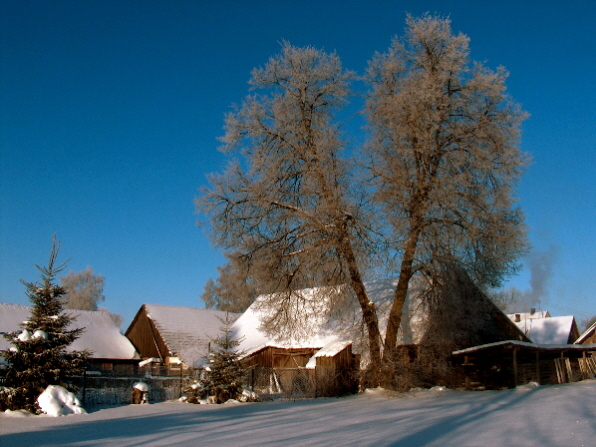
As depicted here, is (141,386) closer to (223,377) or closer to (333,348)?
(223,377)

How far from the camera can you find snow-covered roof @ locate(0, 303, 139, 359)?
110ft

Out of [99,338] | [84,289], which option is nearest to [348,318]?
[99,338]

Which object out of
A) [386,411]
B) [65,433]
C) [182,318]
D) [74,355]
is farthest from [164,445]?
[182,318]

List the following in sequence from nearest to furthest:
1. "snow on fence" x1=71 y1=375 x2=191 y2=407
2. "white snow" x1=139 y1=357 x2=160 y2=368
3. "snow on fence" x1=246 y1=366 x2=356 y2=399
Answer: "snow on fence" x1=71 y1=375 x2=191 y2=407, "snow on fence" x1=246 y1=366 x2=356 y2=399, "white snow" x1=139 y1=357 x2=160 y2=368

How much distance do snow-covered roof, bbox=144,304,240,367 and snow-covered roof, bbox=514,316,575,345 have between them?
92.3 feet

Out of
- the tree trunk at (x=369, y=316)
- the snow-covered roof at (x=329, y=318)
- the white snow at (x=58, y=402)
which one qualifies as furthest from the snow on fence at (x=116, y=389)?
the tree trunk at (x=369, y=316)

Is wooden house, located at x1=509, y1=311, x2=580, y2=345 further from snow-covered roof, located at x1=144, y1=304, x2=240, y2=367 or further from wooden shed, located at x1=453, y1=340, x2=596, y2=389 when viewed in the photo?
snow-covered roof, located at x1=144, y1=304, x2=240, y2=367

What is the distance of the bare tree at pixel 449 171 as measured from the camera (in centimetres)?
1923

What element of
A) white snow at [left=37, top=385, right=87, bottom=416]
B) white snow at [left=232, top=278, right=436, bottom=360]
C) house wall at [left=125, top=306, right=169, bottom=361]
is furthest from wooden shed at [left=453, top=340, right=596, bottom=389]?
house wall at [left=125, top=306, right=169, bottom=361]

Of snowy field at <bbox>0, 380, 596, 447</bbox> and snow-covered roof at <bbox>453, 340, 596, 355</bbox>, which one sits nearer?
snowy field at <bbox>0, 380, 596, 447</bbox>

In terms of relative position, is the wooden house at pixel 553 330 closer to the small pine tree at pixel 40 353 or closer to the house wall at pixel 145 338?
the house wall at pixel 145 338

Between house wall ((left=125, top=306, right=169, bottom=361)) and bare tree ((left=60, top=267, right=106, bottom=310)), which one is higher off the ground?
bare tree ((left=60, top=267, right=106, bottom=310))

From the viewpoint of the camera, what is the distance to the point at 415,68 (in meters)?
21.1

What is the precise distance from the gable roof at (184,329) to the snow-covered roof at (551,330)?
92.6 ft
